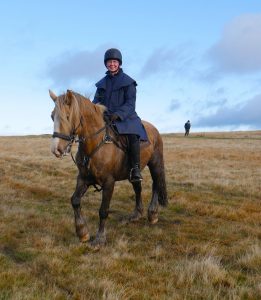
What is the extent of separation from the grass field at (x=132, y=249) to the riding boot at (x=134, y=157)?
1353mm

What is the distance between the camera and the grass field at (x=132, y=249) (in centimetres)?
601

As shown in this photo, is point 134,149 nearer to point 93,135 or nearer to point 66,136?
point 93,135

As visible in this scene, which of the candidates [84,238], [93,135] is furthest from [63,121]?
[84,238]

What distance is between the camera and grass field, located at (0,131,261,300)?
6.01 m

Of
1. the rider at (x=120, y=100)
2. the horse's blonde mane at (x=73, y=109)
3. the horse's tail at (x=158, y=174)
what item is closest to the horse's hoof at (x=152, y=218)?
the horse's tail at (x=158, y=174)

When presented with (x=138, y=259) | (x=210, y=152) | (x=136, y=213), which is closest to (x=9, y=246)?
(x=138, y=259)

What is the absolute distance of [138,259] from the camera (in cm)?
754

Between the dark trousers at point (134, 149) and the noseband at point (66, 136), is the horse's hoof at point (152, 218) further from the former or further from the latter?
the noseband at point (66, 136)

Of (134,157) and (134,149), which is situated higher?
(134,149)

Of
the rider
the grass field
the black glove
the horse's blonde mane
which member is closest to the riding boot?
the rider

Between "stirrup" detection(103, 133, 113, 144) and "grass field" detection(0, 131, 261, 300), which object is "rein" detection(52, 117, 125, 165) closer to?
"stirrup" detection(103, 133, 113, 144)

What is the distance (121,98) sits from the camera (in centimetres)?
942

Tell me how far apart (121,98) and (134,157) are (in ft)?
4.38

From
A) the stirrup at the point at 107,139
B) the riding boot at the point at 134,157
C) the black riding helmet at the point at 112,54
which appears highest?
the black riding helmet at the point at 112,54
